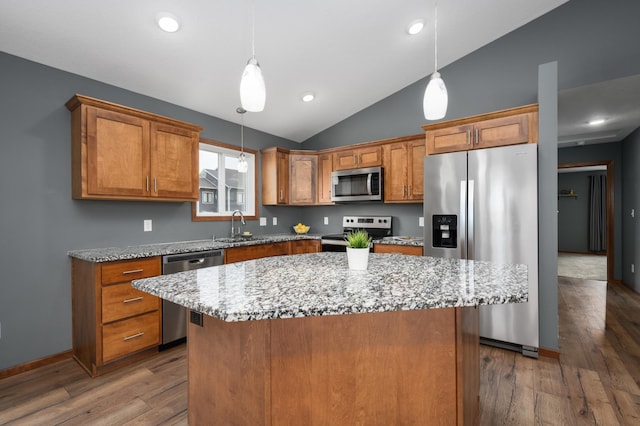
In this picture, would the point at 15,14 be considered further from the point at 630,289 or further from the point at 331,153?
the point at 630,289

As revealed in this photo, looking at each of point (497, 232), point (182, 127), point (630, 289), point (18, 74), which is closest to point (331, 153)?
point (182, 127)

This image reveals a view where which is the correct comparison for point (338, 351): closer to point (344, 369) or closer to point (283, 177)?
point (344, 369)

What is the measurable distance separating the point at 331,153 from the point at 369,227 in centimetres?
119

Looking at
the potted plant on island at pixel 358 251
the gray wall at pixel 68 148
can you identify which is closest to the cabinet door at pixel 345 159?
the gray wall at pixel 68 148

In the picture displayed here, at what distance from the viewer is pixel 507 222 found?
2662 millimetres

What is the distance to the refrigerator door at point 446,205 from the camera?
286 cm

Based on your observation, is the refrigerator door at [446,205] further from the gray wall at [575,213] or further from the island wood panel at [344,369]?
the gray wall at [575,213]

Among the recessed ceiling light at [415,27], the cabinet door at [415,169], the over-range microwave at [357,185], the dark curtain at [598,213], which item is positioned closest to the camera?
the recessed ceiling light at [415,27]

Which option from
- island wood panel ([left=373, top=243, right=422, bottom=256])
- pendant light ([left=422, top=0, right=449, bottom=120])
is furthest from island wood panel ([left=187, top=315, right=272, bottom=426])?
island wood panel ([left=373, top=243, right=422, bottom=256])

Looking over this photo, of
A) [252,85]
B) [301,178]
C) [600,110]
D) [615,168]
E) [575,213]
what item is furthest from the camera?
[575,213]

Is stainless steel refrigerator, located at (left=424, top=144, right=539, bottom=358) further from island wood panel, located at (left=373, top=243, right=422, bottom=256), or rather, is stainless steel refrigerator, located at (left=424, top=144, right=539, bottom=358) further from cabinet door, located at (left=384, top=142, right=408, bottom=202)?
cabinet door, located at (left=384, top=142, right=408, bottom=202)

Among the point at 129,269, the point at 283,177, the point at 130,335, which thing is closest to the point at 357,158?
the point at 283,177

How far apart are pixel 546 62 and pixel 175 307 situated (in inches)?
180

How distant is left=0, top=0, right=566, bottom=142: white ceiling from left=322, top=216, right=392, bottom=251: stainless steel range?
1692mm
